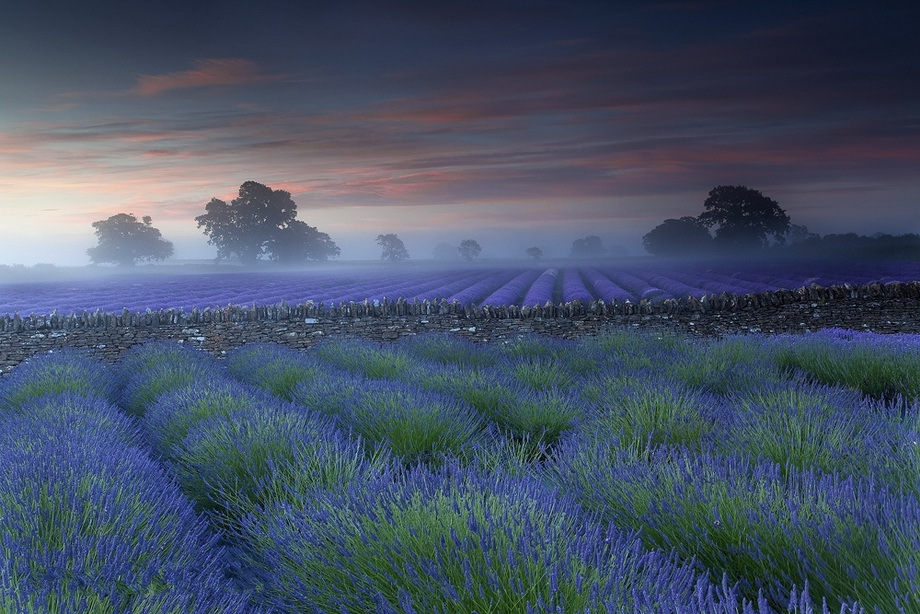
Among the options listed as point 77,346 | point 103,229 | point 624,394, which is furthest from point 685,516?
point 103,229

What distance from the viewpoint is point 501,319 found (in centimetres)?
Result: 1070

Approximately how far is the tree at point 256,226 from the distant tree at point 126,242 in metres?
7.58

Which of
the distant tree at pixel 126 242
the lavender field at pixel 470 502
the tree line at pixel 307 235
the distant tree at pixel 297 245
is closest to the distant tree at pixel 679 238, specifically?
the tree line at pixel 307 235

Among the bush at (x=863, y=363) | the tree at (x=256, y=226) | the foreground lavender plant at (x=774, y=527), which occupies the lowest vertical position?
the bush at (x=863, y=363)

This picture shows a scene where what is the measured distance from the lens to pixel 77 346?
10414 millimetres

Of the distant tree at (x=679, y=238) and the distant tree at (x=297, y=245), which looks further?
the distant tree at (x=297, y=245)

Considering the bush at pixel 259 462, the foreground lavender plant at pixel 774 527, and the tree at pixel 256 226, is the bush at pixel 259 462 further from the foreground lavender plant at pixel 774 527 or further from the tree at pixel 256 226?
the tree at pixel 256 226

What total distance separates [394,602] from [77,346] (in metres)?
10.6

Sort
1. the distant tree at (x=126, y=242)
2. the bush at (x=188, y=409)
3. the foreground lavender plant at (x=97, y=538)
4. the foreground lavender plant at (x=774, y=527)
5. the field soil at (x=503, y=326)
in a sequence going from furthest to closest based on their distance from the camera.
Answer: the distant tree at (x=126, y=242) < the field soil at (x=503, y=326) < the bush at (x=188, y=409) < the foreground lavender plant at (x=774, y=527) < the foreground lavender plant at (x=97, y=538)

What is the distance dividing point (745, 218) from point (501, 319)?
1776cm

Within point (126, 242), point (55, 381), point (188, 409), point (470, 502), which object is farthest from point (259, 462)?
point (126, 242)

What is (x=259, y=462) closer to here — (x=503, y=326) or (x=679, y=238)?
(x=503, y=326)

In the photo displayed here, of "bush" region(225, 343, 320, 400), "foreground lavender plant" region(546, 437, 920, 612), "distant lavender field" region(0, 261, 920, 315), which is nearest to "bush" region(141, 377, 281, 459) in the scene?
"bush" region(225, 343, 320, 400)

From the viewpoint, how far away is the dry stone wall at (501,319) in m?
10.6
